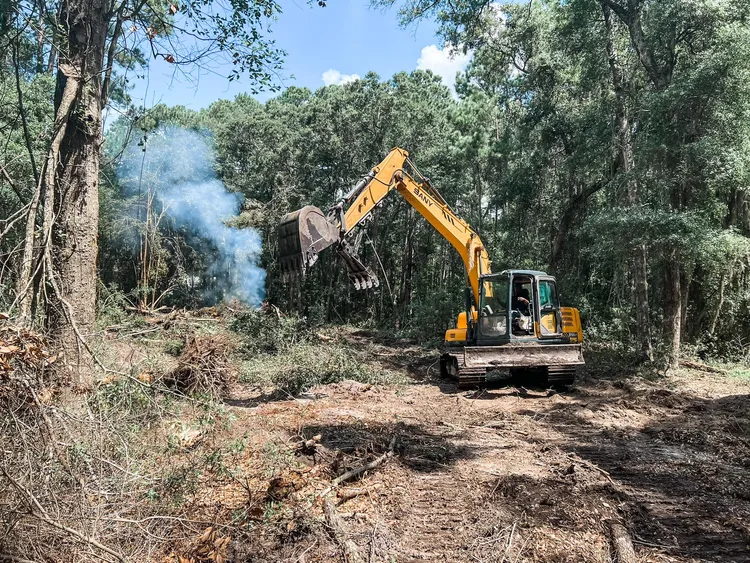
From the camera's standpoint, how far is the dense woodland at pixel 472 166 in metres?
4.67

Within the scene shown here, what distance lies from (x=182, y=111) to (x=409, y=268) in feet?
47.4

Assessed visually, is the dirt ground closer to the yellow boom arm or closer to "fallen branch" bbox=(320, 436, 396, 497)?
"fallen branch" bbox=(320, 436, 396, 497)

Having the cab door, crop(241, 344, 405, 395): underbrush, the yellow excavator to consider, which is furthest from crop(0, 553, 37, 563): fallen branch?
the cab door

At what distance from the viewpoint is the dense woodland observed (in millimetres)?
4672

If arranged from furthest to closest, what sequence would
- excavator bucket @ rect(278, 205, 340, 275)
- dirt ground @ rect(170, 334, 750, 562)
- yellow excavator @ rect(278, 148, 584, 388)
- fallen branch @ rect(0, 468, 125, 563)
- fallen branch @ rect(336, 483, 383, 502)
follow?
yellow excavator @ rect(278, 148, 584, 388)
excavator bucket @ rect(278, 205, 340, 275)
fallen branch @ rect(336, 483, 383, 502)
dirt ground @ rect(170, 334, 750, 562)
fallen branch @ rect(0, 468, 125, 563)

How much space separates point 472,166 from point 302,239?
19.2 meters

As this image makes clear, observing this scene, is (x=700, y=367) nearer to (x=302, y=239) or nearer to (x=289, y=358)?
(x=289, y=358)

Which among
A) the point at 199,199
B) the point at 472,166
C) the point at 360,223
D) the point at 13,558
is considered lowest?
the point at 13,558

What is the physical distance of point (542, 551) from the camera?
11.7 ft

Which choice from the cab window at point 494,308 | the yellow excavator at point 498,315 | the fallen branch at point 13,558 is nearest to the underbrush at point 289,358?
the yellow excavator at point 498,315

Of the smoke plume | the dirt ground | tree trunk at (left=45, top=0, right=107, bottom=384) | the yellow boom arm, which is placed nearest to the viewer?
the dirt ground

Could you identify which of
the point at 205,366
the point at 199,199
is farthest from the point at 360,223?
the point at 199,199

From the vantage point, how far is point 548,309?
10070 mm

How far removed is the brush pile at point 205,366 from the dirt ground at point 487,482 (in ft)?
1.66
